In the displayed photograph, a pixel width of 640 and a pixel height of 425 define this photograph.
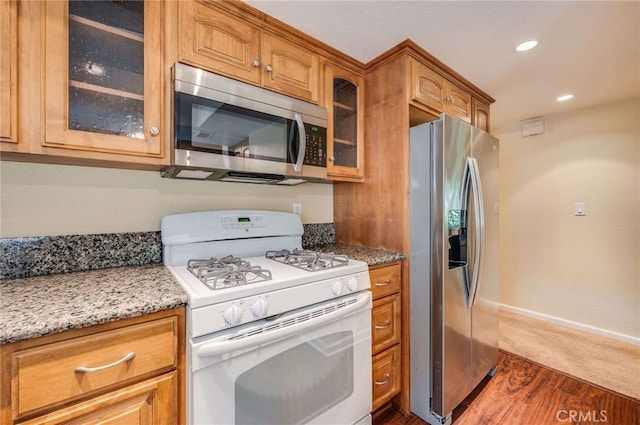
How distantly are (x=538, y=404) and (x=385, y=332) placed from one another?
3.69 ft

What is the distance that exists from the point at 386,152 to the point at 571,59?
4.30 ft

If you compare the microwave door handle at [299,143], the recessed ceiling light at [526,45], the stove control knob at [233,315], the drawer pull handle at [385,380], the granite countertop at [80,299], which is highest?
the recessed ceiling light at [526,45]

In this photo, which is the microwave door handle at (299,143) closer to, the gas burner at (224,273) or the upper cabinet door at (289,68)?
the upper cabinet door at (289,68)

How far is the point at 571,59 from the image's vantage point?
5.74 ft

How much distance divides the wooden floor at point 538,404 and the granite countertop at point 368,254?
94cm

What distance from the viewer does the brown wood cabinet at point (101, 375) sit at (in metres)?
0.69

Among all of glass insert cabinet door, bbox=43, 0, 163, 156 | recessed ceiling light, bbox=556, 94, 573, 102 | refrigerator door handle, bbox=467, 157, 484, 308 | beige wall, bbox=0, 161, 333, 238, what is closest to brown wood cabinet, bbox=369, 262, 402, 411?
refrigerator door handle, bbox=467, 157, 484, 308

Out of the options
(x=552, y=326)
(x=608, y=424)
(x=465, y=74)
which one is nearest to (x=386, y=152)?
(x=465, y=74)

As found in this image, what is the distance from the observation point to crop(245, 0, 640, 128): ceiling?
51.8 inches

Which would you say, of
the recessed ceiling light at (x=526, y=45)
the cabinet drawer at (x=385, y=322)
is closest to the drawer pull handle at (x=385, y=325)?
the cabinet drawer at (x=385, y=322)

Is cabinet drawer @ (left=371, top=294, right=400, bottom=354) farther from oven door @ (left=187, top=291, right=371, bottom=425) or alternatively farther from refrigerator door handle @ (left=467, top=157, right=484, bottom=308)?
refrigerator door handle @ (left=467, top=157, right=484, bottom=308)

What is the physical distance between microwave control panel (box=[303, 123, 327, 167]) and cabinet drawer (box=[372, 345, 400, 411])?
1.13 m

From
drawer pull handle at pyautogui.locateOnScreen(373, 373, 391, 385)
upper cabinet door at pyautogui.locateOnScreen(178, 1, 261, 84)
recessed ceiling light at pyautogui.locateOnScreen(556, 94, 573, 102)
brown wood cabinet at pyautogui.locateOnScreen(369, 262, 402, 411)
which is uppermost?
recessed ceiling light at pyautogui.locateOnScreen(556, 94, 573, 102)

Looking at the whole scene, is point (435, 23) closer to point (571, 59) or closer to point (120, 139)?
point (571, 59)
